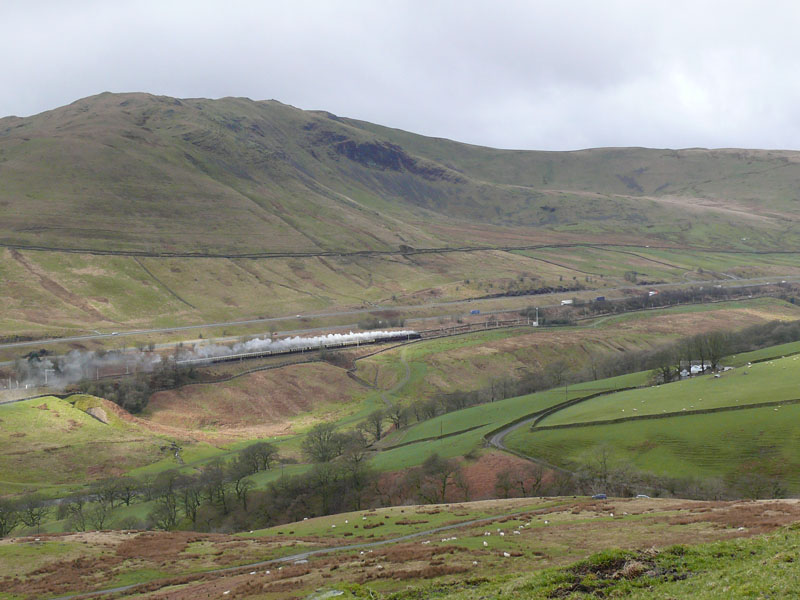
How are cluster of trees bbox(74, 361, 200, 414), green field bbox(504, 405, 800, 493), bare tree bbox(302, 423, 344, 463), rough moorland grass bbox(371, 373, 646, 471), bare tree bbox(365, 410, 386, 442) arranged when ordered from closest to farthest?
1. green field bbox(504, 405, 800, 493)
2. rough moorland grass bbox(371, 373, 646, 471)
3. bare tree bbox(302, 423, 344, 463)
4. bare tree bbox(365, 410, 386, 442)
5. cluster of trees bbox(74, 361, 200, 414)

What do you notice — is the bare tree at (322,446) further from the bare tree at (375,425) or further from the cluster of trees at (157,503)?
the bare tree at (375,425)

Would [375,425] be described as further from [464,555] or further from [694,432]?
[464,555]

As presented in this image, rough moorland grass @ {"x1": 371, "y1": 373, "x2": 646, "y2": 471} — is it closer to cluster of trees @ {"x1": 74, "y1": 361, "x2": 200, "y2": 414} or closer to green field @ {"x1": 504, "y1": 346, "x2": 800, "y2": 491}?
green field @ {"x1": 504, "y1": 346, "x2": 800, "y2": 491}

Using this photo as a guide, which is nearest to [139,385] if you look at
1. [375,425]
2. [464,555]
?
[375,425]

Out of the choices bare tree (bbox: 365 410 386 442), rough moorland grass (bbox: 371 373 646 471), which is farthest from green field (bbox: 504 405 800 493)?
bare tree (bbox: 365 410 386 442)

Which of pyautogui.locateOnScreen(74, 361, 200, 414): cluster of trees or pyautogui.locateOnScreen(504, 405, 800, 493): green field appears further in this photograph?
pyautogui.locateOnScreen(74, 361, 200, 414): cluster of trees

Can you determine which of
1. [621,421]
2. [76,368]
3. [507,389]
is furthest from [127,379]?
[621,421]

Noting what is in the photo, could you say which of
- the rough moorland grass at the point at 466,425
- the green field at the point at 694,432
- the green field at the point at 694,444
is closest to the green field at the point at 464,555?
the green field at the point at 694,444

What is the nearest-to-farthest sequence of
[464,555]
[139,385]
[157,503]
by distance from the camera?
[464,555] → [157,503] → [139,385]

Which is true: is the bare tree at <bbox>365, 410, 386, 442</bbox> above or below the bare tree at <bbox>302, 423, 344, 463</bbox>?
below

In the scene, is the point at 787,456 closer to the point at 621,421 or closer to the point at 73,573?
the point at 621,421

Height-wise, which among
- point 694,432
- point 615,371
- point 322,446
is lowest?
point 322,446

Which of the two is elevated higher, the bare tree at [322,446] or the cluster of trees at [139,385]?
the cluster of trees at [139,385]
